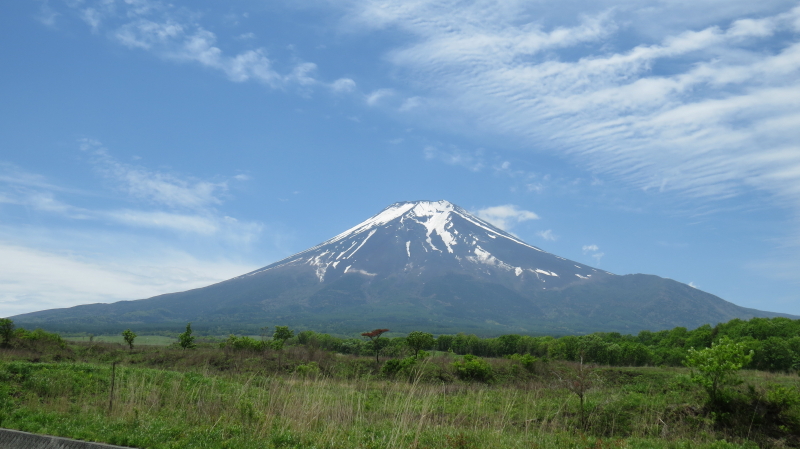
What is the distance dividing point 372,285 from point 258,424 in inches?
6536

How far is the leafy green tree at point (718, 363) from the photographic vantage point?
982cm

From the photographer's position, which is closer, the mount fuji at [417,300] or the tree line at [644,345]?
the tree line at [644,345]

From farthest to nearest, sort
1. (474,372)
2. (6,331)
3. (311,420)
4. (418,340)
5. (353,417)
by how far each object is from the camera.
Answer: (418,340) → (6,331) → (474,372) → (353,417) → (311,420)

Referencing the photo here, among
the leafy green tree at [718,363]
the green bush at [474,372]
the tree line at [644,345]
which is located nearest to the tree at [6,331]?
the tree line at [644,345]

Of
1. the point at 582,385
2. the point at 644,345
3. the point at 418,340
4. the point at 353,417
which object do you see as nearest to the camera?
the point at 582,385

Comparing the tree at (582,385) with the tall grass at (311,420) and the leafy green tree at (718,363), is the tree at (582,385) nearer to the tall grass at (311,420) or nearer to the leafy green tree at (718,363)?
the tall grass at (311,420)

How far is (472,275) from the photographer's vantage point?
180375mm

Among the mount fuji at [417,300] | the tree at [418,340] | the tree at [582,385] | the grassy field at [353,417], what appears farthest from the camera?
the mount fuji at [417,300]

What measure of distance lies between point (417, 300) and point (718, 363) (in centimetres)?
14917

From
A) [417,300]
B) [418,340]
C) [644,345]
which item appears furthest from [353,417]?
[417,300]

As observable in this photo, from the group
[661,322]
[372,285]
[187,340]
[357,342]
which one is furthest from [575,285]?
[187,340]

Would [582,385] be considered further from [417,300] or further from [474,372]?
[417,300]

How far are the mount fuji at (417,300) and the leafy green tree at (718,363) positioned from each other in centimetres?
10654

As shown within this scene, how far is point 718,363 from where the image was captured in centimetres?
990
